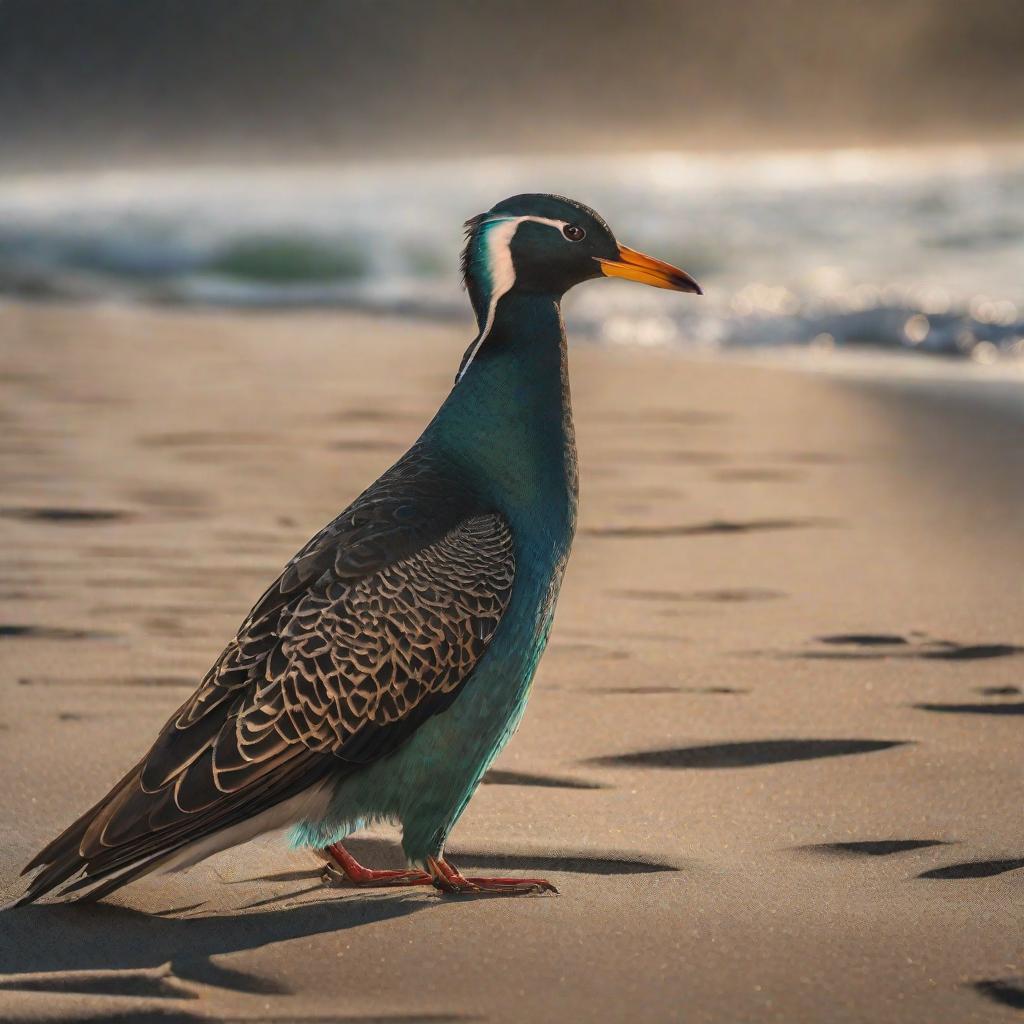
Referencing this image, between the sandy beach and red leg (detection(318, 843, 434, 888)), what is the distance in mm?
63

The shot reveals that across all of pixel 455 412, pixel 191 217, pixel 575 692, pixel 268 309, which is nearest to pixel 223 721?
pixel 455 412

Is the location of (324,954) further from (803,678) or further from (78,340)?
(78,340)

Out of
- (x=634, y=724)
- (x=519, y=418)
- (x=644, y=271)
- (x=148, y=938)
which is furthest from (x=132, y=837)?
(x=644, y=271)

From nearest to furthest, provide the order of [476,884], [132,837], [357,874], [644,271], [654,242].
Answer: [132,837], [476,884], [357,874], [644,271], [654,242]

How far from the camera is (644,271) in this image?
4090mm

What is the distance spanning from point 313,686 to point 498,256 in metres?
1.14

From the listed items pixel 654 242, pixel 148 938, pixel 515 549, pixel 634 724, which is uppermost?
pixel 654 242

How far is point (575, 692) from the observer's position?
4855mm

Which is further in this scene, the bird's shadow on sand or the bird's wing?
the bird's wing

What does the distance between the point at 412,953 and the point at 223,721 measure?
1.97 ft

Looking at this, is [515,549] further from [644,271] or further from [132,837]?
[132,837]

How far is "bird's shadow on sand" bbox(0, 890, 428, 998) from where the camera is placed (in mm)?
3033

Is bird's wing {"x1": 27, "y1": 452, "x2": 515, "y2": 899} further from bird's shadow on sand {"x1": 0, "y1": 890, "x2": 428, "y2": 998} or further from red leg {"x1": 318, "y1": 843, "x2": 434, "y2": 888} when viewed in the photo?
red leg {"x1": 318, "y1": 843, "x2": 434, "y2": 888}

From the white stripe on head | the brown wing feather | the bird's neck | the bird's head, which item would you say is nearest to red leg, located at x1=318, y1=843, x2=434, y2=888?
the brown wing feather
